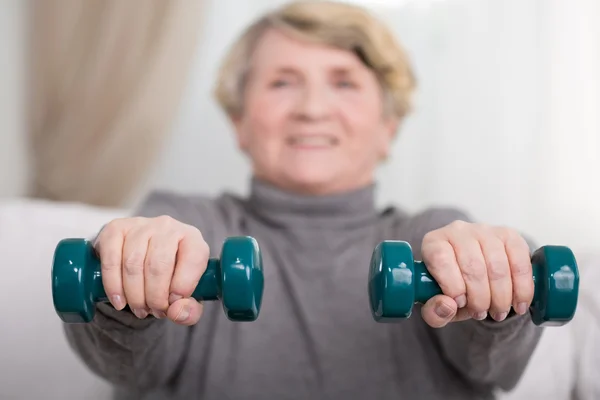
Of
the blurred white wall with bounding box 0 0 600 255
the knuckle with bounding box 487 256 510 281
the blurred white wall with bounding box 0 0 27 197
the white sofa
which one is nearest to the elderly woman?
the knuckle with bounding box 487 256 510 281

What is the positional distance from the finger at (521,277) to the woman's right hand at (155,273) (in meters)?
0.28

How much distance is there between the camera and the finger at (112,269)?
57 cm

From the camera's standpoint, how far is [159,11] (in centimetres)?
174

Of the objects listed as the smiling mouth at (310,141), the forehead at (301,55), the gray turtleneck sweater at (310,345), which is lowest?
the gray turtleneck sweater at (310,345)

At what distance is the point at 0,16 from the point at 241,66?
3.51 feet

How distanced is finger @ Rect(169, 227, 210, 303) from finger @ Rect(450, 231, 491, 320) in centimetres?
24

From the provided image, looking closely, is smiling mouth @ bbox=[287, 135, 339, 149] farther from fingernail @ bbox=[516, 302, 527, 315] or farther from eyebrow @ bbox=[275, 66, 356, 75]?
fingernail @ bbox=[516, 302, 527, 315]

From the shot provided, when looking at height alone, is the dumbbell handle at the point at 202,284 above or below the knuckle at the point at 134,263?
below

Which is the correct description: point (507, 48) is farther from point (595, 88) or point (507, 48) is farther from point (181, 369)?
point (181, 369)

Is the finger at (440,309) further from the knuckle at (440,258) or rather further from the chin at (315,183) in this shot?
the chin at (315,183)

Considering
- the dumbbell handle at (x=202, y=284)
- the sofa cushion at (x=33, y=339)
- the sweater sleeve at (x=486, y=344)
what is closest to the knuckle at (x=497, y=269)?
the sweater sleeve at (x=486, y=344)

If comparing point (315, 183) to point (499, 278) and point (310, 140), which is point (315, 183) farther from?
point (499, 278)

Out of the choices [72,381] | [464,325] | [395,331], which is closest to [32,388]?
[72,381]

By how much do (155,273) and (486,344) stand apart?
1.37ft
